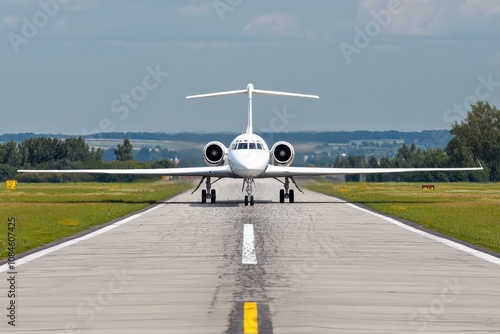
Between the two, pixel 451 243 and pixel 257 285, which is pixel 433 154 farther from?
pixel 257 285

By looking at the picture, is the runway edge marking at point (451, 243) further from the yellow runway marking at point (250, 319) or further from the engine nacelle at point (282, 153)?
the engine nacelle at point (282, 153)

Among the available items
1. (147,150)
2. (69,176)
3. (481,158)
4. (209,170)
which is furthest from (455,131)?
(209,170)

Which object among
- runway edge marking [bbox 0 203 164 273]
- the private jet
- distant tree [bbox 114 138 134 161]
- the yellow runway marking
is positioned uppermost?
distant tree [bbox 114 138 134 161]

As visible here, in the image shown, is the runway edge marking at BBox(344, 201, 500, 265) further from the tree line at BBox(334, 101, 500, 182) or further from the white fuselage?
the tree line at BBox(334, 101, 500, 182)

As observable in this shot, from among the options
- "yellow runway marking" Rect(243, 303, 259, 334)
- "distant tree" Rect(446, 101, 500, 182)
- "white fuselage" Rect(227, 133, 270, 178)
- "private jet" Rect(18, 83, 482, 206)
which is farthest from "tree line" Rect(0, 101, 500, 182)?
"yellow runway marking" Rect(243, 303, 259, 334)

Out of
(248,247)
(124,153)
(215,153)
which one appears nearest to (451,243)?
(248,247)

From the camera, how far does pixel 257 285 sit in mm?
15500

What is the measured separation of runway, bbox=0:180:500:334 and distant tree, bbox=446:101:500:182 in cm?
10783

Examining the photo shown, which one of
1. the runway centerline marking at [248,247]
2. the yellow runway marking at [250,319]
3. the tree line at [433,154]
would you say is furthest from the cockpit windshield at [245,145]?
the tree line at [433,154]

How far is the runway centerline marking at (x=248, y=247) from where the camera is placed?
64.5 feet

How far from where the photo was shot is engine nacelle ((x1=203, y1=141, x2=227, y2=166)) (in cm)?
5003

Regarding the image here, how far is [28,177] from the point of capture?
110125 mm

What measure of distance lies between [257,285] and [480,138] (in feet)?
403

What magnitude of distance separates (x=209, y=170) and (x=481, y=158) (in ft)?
297
